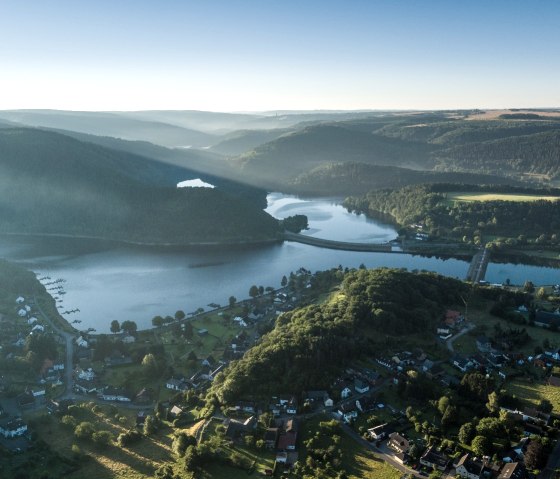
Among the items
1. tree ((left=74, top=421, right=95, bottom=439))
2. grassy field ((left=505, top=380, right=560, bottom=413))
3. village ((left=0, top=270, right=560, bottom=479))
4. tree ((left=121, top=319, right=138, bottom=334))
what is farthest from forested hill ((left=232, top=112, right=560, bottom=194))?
tree ((left=74, top=421, right=95, bottom=439))

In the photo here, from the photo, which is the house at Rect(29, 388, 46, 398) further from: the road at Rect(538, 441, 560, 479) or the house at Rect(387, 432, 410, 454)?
the road at Rect(538, 441, 560, 479)

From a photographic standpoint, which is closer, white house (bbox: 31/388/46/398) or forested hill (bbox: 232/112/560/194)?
white house (bbox: 31/388/46/398)

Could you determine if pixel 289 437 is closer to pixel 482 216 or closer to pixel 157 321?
pixel 157 321

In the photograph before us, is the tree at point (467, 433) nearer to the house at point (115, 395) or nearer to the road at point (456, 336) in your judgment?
the road at point (456, 336)

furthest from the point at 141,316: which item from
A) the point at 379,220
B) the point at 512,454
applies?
the point at 379,220

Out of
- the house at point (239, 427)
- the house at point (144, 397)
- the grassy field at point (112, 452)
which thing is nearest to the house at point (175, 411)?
the grassy field at point (112, 452)

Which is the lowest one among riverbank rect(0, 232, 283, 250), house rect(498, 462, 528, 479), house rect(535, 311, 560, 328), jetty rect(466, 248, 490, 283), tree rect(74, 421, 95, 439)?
tree rect(74, 421, 95, 439)

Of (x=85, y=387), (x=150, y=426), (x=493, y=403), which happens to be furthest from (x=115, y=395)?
(x=493, y=403)
